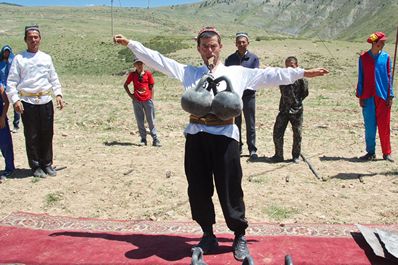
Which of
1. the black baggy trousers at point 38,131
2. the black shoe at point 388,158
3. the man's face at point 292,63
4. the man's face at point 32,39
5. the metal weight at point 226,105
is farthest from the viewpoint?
the black shoe at point 388,158

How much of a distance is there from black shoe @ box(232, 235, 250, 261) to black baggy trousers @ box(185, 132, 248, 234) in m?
0.07

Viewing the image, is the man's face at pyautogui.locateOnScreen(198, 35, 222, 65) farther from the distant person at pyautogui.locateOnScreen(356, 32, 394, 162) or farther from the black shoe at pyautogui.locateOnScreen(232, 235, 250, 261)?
the distant person at pyautogui.locateOnScreen(356, 32, 394, 162)

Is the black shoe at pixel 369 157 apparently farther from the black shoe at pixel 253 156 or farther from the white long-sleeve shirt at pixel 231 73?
the white long-sleeve shirt at pixel 231 73

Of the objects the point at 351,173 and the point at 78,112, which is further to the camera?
the point at 78,112

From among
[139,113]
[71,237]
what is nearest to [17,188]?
[71,237]

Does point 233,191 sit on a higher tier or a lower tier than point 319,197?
higher

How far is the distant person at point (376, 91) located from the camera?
7555mm

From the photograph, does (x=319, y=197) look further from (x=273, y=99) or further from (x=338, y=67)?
(x=338, y=67)

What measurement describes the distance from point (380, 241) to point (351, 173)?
299 centimetres

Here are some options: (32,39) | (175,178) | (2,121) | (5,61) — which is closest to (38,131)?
(2,121)

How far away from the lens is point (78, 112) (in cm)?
1359

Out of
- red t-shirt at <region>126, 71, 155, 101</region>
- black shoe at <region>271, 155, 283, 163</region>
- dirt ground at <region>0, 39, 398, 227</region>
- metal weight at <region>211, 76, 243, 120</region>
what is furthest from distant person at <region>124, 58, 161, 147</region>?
metal weight at <region>211, 76, 243, 120</region>

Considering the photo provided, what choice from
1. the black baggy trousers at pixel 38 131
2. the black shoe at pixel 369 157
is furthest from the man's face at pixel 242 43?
the black baggy trousers at pixel 38 131

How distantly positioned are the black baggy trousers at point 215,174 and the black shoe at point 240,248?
2.8 inches
